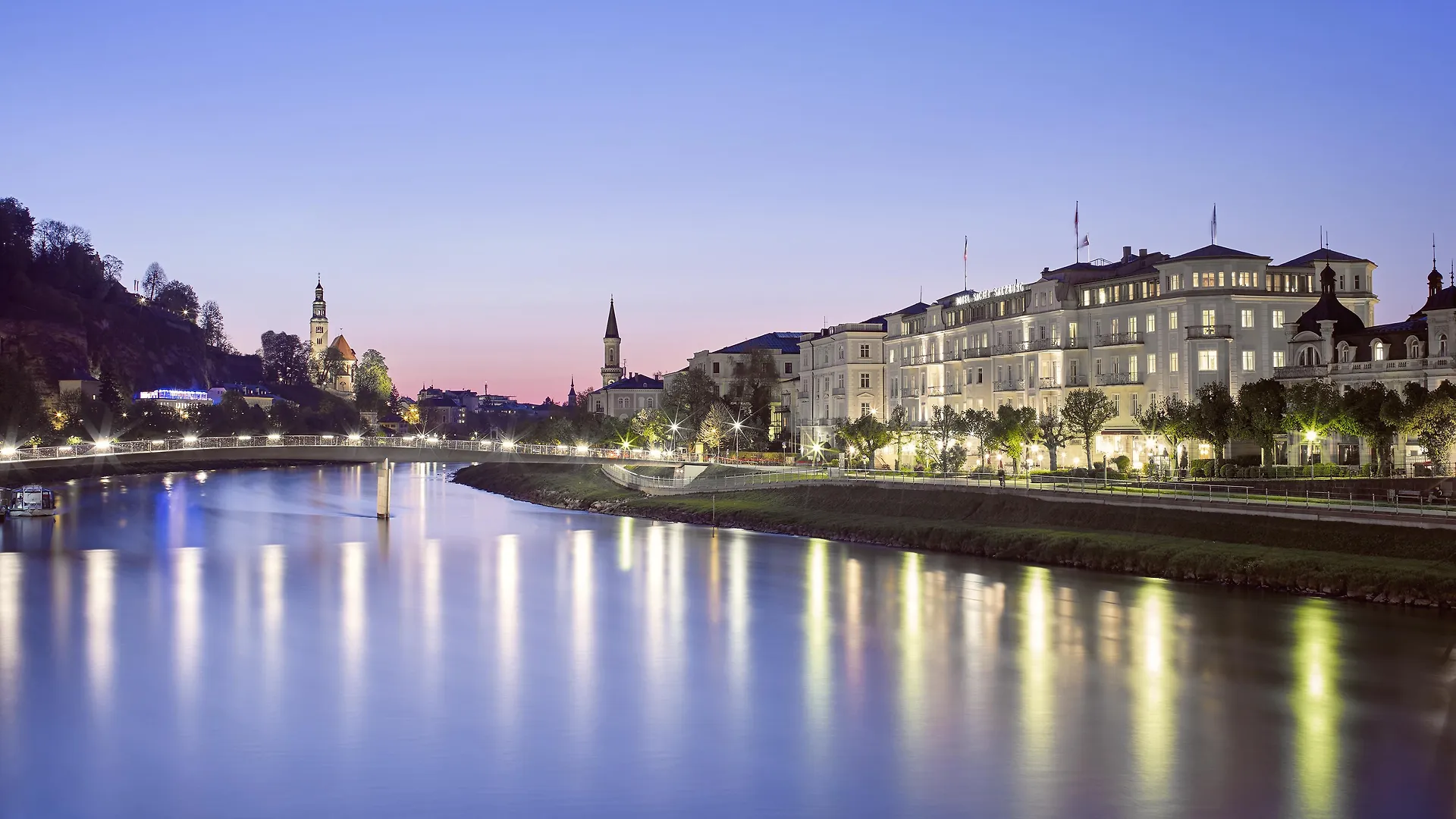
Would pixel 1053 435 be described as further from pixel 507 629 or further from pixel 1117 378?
pixel 507 629

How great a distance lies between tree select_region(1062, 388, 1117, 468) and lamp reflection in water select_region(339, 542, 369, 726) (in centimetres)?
4105

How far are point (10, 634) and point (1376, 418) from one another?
5737 cm

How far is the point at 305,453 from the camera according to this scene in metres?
75.8

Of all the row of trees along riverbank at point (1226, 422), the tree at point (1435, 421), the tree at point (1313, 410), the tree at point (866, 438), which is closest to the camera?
the tree at point (1435, 421)

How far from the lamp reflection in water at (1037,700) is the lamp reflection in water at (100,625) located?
2354 cm

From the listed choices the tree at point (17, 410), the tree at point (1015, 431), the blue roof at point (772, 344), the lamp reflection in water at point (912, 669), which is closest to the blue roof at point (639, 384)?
the blue roof at point (772, 344)

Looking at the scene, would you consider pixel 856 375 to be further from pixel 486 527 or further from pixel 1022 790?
pixel 1022 790

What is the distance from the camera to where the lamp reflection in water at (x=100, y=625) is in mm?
35656

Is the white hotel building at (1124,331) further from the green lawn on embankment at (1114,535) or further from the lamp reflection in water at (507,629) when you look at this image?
the lamp reflection in water at (507,629)

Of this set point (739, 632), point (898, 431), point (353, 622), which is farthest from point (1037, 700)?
point (898, 431)

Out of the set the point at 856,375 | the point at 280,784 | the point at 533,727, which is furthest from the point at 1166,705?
the point at 856,375

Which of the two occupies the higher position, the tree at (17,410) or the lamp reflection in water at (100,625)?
the tree at (17,410)

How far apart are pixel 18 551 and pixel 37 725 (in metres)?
38.1

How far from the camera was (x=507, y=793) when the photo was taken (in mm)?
26734
